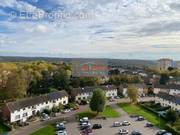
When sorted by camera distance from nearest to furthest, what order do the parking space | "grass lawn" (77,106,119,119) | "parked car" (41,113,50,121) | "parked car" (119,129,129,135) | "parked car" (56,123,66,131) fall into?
"parked car" (119,129,129,135)
the parking space
"parked car" (56,123,66,131)
"parked car" (41,113,50,121)
"grass lawn" (77,106,119,119)

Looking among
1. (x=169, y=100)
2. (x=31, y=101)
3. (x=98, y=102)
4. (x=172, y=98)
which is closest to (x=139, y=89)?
(x=169, y=100)

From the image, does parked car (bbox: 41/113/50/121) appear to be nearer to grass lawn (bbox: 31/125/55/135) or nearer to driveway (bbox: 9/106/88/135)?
driveway (bbox: 9/106/88/135)

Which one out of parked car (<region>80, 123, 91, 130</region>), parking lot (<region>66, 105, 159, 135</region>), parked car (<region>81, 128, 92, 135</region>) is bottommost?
parking lot (<region>66, 105, 159, 135</region>)

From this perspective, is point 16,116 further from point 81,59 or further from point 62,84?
point 81,59

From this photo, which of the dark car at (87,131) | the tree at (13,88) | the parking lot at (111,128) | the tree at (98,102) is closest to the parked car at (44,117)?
the parking lot at (111,128)

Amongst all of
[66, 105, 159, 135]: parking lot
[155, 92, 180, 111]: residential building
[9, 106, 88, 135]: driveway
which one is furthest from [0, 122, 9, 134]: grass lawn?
[155, 92, 180, 111]: residential building

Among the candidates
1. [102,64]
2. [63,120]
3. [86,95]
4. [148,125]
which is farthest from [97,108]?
[102,64]

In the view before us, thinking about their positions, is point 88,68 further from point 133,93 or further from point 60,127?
point 60,127

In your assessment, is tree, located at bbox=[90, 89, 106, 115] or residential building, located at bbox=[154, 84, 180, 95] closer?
tree, located at bbox=[90, 89, 106, 115]
